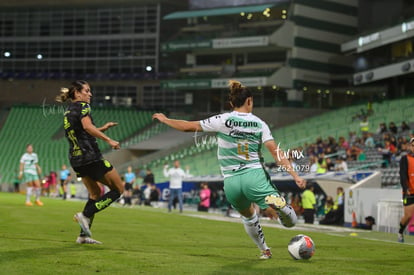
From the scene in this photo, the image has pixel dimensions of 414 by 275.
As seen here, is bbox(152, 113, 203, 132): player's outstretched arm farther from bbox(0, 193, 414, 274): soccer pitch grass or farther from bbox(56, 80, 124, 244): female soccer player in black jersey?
bbox(56, 80, 124, 244): female soccer player in black jersey

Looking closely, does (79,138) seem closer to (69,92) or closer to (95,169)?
(95,169)

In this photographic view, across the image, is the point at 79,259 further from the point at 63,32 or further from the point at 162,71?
the point at 63,32

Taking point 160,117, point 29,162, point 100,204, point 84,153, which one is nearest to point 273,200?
point 160,117

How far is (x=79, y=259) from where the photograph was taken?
977 cm

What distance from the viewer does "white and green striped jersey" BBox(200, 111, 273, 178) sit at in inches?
384

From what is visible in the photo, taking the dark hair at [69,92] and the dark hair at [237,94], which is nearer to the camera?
the dark hair at [237,94]

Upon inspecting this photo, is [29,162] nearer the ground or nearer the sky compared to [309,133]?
nearer the ground

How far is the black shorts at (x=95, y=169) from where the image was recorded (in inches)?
459

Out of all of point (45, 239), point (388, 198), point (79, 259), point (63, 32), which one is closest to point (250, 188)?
point (79, 259)

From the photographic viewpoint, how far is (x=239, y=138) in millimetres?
9773

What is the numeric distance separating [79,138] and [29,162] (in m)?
16.3

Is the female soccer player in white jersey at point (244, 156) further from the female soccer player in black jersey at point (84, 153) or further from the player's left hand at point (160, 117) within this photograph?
the female soccer player in black jersey at point (84, 153)

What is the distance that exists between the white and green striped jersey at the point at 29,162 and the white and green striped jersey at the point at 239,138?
1845 centimetres

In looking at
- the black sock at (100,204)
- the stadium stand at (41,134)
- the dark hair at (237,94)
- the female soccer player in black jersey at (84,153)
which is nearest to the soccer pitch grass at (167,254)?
the black sock at (100,204)
